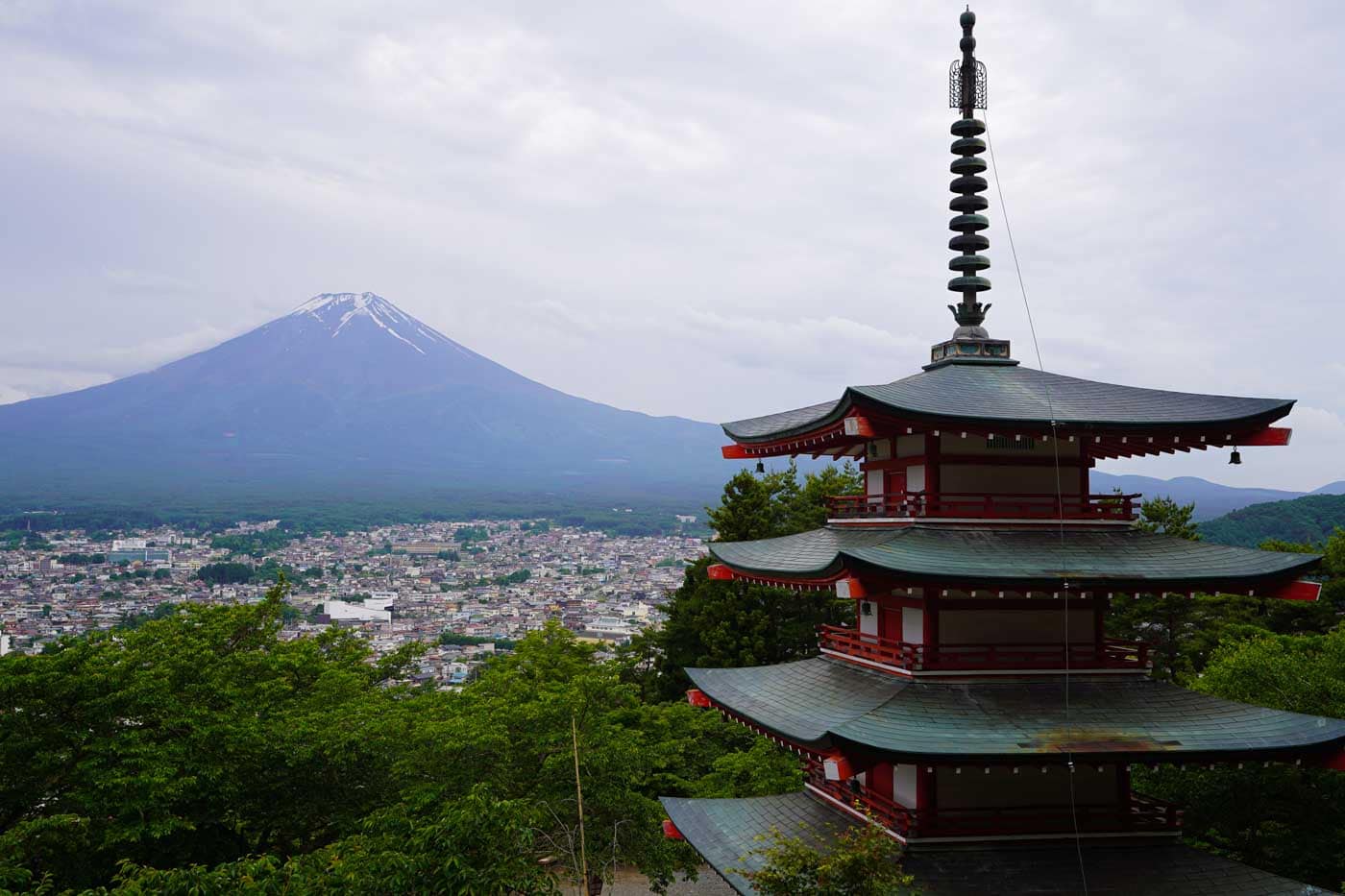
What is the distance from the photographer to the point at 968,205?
14.6 m

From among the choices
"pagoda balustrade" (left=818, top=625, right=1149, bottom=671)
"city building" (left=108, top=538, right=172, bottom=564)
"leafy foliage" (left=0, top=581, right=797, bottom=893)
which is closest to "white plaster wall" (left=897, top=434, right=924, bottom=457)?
"pagoda balustrade" (left=818, top=625, right=1149, bottom=671)

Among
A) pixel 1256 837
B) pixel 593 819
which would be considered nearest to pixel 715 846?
pixel 593 819

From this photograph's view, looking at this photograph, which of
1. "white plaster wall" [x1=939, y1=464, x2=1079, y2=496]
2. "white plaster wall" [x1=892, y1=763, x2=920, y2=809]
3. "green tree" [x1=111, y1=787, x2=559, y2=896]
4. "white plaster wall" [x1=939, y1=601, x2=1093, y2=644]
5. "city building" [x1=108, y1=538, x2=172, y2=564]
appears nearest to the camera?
"green tree" [x1=111, y1=787, x2=559, y2=896]

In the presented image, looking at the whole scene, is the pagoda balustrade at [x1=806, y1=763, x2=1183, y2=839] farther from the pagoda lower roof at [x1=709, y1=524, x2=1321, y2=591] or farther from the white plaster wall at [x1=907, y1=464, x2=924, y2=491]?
the white plaster wall at [x1=907, y1=464, x2=924, y2=491]

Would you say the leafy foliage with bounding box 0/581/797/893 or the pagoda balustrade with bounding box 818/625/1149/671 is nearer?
the pagoda balustrade with bounding box 818/625/1149/671

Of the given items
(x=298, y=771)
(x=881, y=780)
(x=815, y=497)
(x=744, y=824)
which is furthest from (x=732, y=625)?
(x=881, y=780)

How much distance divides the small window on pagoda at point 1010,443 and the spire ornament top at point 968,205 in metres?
1.93

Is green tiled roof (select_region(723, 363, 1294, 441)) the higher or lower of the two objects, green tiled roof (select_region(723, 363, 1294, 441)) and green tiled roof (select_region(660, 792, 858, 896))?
the higher

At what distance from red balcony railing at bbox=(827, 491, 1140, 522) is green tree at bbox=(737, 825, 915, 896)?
412cm

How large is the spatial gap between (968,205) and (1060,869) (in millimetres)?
8924

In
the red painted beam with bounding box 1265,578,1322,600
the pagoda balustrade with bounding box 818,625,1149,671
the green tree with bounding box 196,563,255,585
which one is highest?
the red painted beam with bounding box 1265,578,1322,600

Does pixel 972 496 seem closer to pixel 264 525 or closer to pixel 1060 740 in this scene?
pixel 1060 740

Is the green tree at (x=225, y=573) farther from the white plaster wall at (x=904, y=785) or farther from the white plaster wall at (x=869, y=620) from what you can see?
the white plaster wall at (x=904, y=785)

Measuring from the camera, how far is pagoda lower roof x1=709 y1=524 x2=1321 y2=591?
447 inches
